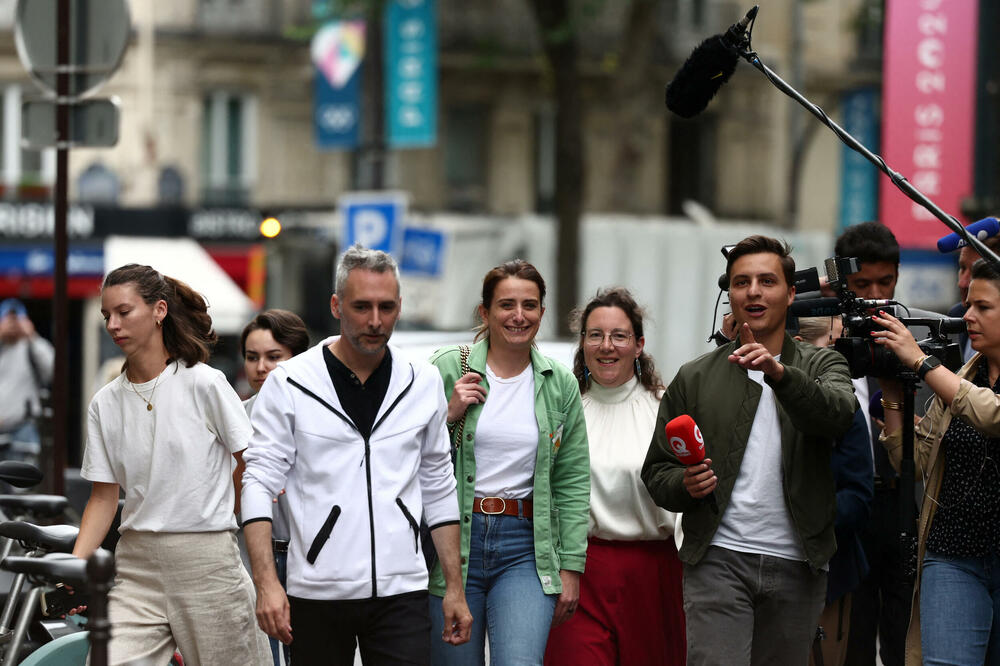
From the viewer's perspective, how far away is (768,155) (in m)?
33.9

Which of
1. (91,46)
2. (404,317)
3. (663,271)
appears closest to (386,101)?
(404,317)

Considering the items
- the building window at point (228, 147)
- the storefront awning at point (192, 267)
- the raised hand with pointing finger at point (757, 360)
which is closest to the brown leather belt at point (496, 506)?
the raised hand with pointing finger at point (757, 360)

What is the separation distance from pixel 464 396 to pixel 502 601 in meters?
0.75

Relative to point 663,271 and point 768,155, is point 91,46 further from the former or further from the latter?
point 768,155

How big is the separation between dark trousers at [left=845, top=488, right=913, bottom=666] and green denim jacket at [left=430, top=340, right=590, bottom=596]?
1.40 meters

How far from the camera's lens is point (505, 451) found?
18.7 feet

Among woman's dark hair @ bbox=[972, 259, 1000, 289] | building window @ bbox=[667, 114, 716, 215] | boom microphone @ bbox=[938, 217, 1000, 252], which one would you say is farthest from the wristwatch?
building window @ bbox=[667, 114, 716, 215]

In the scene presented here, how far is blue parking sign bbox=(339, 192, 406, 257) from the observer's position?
16.7 metres

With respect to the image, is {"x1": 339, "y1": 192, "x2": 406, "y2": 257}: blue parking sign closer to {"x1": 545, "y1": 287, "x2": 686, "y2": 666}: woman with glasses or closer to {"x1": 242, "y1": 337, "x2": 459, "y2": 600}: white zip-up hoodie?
{"x1": 545, "y1": 287, "x2": 686, "y2": 666}: woman with glasses

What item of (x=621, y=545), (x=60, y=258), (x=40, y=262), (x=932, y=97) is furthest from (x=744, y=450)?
(x=40, y=262)

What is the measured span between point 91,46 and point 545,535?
4611 millimetres

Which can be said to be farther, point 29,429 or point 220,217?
point 220,217

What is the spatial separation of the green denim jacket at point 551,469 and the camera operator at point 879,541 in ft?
4.45

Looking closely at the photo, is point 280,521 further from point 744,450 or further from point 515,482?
point 744,450
